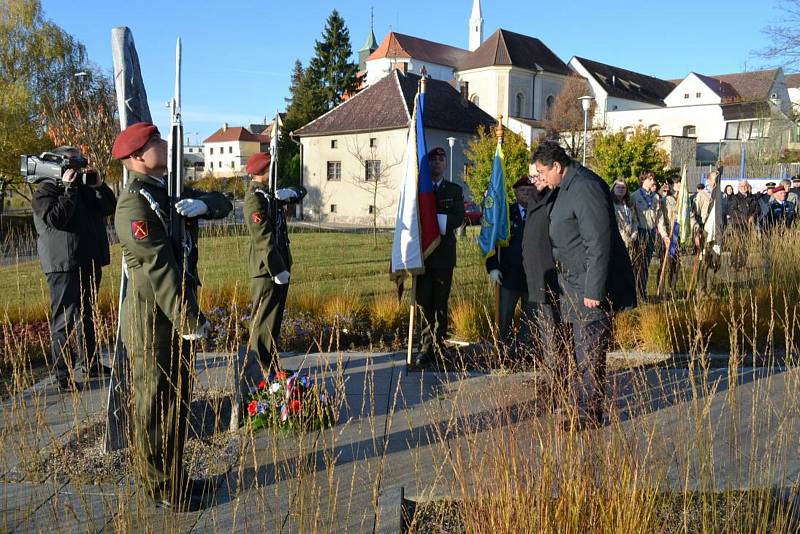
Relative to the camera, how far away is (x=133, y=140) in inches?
152

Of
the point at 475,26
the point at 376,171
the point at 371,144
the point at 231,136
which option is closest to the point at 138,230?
the point at 376,171

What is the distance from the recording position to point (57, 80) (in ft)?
108

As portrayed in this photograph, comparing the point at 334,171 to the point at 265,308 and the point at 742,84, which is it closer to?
the point at 265,308

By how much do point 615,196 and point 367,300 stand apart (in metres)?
4.21

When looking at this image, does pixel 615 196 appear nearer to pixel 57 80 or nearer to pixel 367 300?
pixel 367 300

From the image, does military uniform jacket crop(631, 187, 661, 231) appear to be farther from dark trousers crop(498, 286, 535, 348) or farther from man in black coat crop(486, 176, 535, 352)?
dark trousers crop(498, 286, 535, 348)

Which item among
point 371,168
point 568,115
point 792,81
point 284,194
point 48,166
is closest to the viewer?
point 284,194

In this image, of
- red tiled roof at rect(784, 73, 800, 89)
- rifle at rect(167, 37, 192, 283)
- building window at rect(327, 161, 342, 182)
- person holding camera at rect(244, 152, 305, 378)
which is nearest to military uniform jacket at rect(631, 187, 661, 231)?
person holding camera at rect(244, 152, 305, 378)

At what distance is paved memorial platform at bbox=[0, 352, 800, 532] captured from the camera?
111 inches

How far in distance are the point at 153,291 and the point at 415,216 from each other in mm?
3559

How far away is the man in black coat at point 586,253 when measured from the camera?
496 cm

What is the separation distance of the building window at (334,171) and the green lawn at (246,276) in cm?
2687

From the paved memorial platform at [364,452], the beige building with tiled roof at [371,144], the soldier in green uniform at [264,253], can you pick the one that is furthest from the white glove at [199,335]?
the beige building with tiled roof at [371,144]

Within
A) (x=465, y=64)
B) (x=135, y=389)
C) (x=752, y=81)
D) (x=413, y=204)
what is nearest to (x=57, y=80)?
(x=413, y=204)
